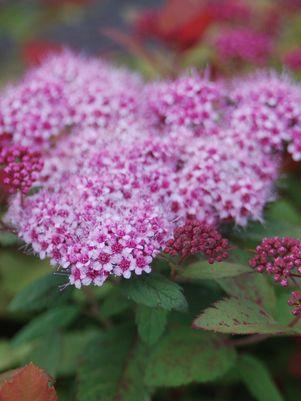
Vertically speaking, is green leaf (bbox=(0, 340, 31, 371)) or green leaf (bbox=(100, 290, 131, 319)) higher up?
green leaf (bbox=(100, 290, 131, 319))

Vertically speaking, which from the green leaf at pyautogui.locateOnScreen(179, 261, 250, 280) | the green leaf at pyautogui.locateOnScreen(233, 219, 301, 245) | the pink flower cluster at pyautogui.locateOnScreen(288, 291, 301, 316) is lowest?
the pink flower cluster at pyautogui.locateOnScreen(288, 291, 301, 316)

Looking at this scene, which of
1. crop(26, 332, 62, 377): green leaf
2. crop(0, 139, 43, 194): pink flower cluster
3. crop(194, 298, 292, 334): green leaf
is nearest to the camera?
crop(194, 298, 292, 334): green leaf

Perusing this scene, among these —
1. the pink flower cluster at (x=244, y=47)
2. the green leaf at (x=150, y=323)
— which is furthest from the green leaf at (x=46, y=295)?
the pink flower cluster at (x=244, y=47)

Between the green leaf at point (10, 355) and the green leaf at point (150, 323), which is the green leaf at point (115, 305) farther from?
the green leaf at point (10, 355)

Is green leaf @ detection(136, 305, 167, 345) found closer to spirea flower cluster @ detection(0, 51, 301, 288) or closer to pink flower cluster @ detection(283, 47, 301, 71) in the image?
spirea flower cluster @ detection(0, 51, 301, 288)

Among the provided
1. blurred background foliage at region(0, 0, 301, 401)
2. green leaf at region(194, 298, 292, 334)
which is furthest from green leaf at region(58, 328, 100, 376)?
green leaf at region(194, 298, 292, 334)

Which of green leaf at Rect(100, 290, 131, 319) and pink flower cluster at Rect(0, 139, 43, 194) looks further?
green leaf at Rect(100, 290, 131, 319)

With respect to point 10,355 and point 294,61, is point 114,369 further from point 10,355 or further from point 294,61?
point 294,61
